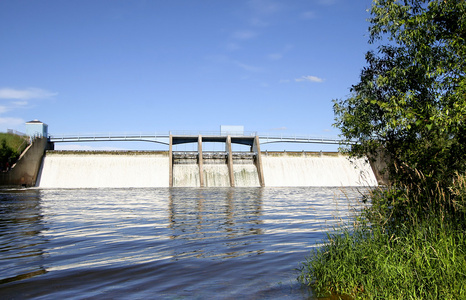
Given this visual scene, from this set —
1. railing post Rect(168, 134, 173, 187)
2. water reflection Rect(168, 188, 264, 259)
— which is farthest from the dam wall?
water reflection Rect(168, 188, 264, 259)

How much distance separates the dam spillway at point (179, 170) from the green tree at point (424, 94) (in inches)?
1438

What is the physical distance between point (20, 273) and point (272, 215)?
11.9 m

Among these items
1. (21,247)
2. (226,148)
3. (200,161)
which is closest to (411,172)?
(21,247)

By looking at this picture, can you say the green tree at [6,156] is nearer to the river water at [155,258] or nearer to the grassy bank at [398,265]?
the river water at [155,258]

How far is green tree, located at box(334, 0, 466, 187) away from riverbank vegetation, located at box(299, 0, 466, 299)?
2 cm

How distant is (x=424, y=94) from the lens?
9492mm

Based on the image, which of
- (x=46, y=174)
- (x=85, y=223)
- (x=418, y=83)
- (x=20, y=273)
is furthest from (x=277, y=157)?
(x=20, y=273)

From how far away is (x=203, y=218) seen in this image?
1666cm

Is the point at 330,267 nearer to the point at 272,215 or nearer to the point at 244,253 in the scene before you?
the point at 244,253

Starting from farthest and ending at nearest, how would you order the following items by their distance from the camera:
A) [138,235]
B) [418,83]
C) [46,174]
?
[46,174]
[138,235]
[418,83]

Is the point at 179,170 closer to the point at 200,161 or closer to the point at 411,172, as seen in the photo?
the point at 200,161

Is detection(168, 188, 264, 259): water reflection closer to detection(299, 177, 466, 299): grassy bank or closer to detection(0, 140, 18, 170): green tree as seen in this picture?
detection(299, 177, 466, 299): grassy bank

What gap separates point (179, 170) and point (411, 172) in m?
40.8

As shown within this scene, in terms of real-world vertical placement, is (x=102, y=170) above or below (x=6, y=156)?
below
